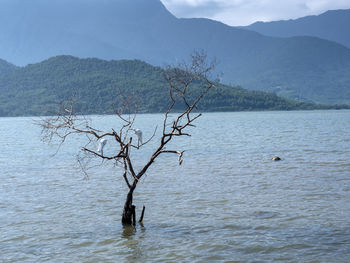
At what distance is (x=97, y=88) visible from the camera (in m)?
153

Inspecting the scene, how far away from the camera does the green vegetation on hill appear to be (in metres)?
148

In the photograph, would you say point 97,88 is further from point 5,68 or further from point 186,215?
point 186,215

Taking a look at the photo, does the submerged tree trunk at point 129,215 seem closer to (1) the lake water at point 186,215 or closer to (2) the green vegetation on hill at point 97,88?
(1) the lake water at point 186,215

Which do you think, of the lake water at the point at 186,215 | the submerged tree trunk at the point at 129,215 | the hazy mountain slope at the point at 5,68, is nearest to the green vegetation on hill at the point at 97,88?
the hazy mountain slope at the point at 5,68

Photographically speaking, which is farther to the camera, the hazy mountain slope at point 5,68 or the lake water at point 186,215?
the hazy mountain slope at point 5,68

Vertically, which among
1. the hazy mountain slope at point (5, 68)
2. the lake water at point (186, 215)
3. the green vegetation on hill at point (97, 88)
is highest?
the hazy mountain slope at point (5, 68)

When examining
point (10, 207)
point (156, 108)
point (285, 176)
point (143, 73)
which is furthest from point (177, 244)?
point (143, 73)

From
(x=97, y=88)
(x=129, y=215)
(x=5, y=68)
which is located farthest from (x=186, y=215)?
(x=5, y=68)

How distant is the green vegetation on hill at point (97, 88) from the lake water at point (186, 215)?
110502mm

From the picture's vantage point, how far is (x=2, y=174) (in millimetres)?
24906

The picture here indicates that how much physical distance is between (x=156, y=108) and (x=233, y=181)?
137m

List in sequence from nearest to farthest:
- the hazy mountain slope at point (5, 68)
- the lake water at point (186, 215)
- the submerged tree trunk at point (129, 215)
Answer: the lake water at point (186, 215)
the submerged tree trunk at point (129, 215)
the hazy mountain slope at point (5, 68)

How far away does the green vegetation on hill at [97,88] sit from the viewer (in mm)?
147875

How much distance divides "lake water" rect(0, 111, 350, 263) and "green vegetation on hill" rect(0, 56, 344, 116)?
110502 millimetres
